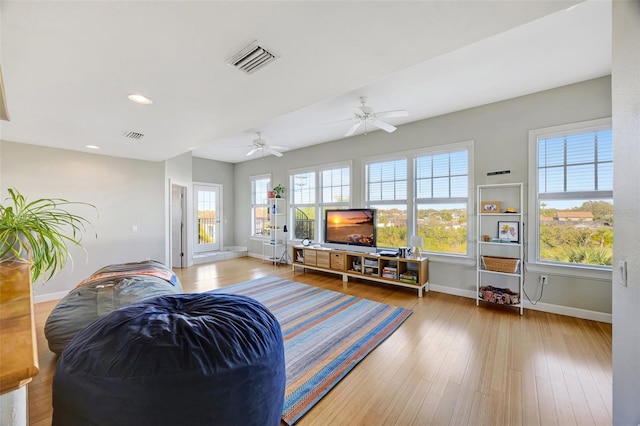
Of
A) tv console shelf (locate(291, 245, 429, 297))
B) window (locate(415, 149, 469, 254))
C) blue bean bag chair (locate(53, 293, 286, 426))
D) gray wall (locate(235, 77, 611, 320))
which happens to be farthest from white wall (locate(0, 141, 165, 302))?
window (locate(415, 149, 469, 254))

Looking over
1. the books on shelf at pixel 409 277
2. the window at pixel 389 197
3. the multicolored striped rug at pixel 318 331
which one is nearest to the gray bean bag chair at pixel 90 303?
the multicolored striped rug at pixel 318 331

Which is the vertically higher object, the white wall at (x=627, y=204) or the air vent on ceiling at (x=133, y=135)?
the air vent on ceiling at (x=133, y=135)

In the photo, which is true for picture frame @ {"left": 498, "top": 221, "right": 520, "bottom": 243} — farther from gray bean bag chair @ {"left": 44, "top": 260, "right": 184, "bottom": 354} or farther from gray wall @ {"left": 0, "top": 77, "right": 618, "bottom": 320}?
gray bean bag chair @ {"left": 44, "top": 260, "right": 184, "bottom": 354}

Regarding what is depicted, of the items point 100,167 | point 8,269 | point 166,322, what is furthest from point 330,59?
point 100,167

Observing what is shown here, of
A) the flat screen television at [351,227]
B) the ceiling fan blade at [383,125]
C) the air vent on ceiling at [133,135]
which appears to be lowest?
the flat screen television at [351,227]

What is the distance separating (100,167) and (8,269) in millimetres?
4438

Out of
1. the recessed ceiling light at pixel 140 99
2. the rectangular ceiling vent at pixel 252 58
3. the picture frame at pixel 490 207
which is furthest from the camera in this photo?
the picture frame at pixel 490 207

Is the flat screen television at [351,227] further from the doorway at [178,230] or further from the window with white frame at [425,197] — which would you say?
the doorway at [178,230]

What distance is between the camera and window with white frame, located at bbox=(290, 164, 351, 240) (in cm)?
546

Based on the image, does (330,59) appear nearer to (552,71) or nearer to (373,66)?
(373,66)

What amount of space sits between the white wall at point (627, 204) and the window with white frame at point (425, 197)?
291 cm

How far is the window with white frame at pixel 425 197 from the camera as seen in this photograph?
397cm

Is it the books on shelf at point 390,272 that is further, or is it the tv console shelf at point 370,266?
the books on shelf at point 390,272

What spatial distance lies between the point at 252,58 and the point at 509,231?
3.78m
